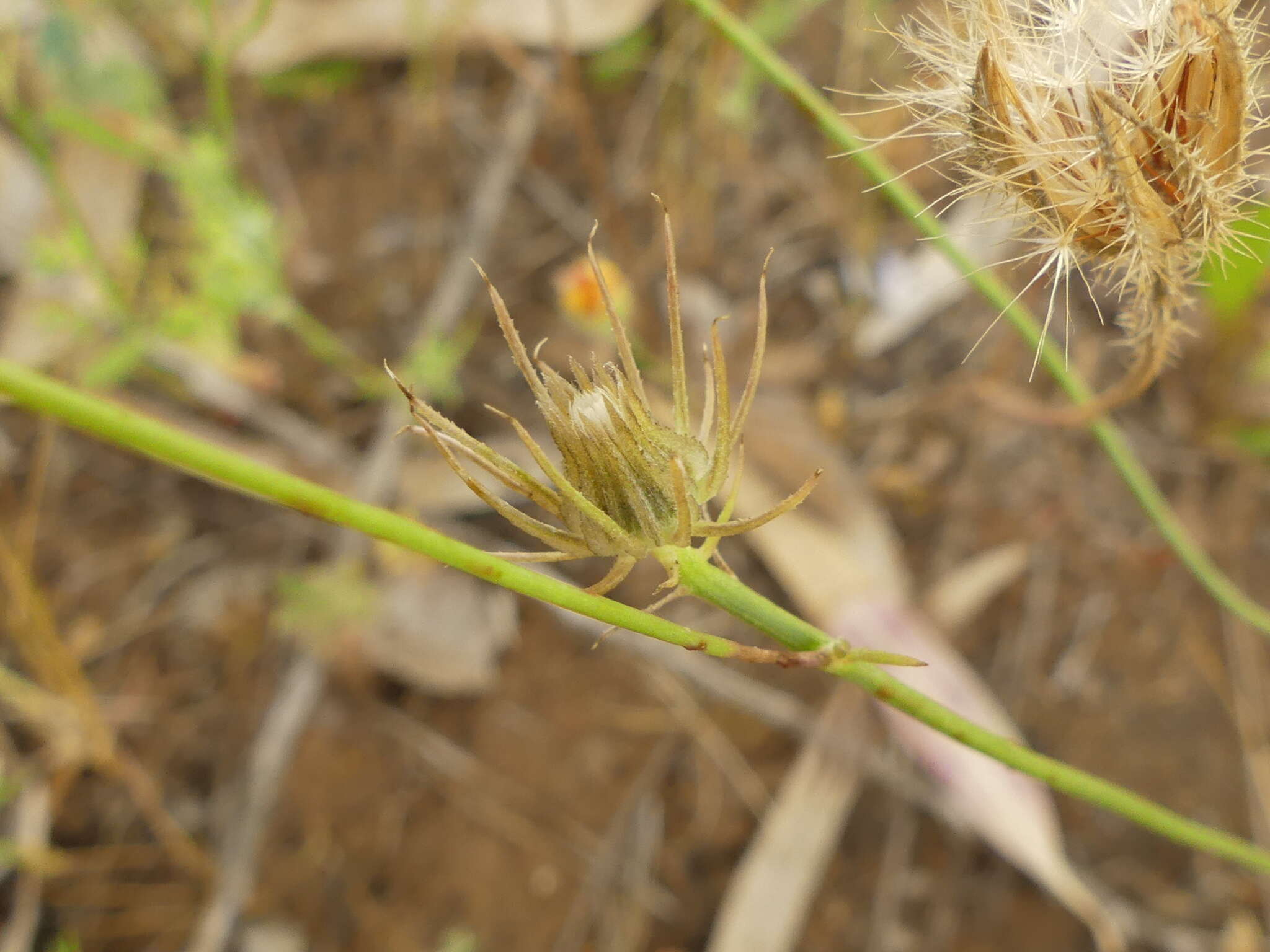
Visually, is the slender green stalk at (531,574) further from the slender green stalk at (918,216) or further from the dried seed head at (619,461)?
the slender green stalk at (918,216)

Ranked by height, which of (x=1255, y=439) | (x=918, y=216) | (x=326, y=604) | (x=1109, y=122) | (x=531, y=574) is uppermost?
(x=1109, y=122)

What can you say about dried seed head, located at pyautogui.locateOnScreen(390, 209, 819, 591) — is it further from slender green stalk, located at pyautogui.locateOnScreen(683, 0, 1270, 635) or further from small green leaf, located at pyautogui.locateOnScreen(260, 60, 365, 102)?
small green leaf, located at pyautogui.locateOnScreen(260, 60, 365, 102)

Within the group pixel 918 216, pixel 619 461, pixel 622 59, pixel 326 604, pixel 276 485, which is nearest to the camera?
pixel 276 485

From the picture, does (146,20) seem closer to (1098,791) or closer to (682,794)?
(682,794)

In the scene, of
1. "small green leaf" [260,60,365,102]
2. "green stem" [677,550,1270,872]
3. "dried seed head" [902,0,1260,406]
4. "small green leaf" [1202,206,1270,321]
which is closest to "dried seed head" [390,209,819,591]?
"green stem" [677,550,1270,872]

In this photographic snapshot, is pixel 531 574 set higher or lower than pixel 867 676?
higher

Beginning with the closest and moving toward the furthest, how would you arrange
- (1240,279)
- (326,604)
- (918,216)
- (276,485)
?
(276,485) < (918,216) < (1240,279) < (326,604)

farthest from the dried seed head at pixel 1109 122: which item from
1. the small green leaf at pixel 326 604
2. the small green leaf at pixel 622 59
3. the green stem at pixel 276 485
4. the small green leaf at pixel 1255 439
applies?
the small green leaf at pixel 622 59

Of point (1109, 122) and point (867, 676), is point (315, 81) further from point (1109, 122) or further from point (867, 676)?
point (867, 676)

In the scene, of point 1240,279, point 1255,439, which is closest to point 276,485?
point 1240,279
